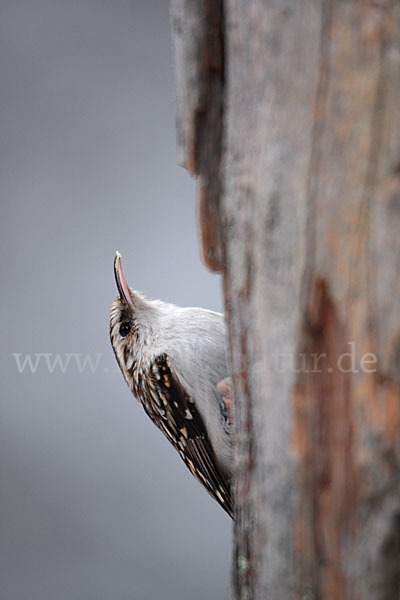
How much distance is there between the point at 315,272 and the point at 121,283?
153cm

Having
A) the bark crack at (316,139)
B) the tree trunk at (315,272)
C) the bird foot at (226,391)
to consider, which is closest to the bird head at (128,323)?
the bird foot at (226,391)

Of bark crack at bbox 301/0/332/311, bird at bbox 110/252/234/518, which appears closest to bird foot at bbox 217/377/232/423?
bird at bbox 110/252/234/518

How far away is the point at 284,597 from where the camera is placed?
1150 millimetres

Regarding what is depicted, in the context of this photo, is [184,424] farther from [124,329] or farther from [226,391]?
[124,329]

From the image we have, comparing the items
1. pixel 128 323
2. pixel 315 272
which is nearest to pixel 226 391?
pixel 128 323

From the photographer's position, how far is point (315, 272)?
106cm

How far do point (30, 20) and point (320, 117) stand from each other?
2901mm

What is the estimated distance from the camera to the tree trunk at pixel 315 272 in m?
1.01

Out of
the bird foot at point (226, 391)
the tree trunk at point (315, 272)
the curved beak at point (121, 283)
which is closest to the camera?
the tree trunk at point (315, 272)

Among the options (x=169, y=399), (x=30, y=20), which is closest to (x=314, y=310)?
(x=169, y=399)

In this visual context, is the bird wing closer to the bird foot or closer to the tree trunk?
the bird foot

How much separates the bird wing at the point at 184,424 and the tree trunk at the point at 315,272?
110cm

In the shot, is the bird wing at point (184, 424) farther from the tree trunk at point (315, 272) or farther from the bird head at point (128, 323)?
the tree trunk at point (315, 272)

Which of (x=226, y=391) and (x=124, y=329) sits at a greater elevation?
(x=124, y=329)
